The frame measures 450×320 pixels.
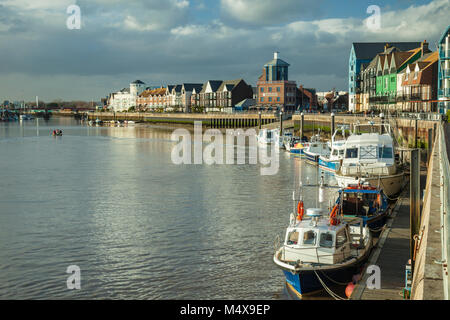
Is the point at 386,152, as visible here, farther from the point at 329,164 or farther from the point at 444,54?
the point at 444,54

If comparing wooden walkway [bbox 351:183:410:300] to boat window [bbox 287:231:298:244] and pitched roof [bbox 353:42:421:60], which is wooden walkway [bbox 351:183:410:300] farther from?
pitched roof [bbox 353:42:421:60]

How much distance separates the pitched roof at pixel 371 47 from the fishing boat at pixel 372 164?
99337 millimetres

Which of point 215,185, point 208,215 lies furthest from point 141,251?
point 215,185

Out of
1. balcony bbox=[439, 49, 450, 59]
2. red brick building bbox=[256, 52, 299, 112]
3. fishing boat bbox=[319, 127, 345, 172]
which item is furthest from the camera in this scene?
red brick building bbox=[256, 52, 299, 112]

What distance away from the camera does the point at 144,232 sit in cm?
2728

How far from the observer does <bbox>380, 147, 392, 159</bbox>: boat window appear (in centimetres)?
3575

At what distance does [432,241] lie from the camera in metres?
13.0

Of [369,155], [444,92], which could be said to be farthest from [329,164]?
[444,92]

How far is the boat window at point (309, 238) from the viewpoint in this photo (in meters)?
18.4

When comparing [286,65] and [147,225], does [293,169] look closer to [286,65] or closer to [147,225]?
[147,225]

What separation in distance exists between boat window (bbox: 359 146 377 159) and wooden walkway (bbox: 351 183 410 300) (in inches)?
352

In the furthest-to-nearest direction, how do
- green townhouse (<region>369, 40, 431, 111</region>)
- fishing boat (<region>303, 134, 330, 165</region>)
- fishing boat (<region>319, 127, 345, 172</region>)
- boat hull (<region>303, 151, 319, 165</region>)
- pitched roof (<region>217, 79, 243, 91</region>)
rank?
pitched roof (<region>217, 79, 243, 91</region>) → green townhouse (<region>369, 40, 431, 111</region>) → fishing boat (<region>303, 134, 330, 165</region>) → boat hull (<region>303, 151, 319, 165</region>) → fishing boat (<region>319, 127, 345, 172</region>)

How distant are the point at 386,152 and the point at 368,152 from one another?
4.03 ft

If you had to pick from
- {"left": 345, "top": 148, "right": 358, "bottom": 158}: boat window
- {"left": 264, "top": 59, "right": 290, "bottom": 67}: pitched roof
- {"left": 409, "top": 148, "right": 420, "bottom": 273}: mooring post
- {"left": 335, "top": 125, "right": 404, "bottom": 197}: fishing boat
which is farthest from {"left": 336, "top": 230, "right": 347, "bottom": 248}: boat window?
{"left": 264, "top": 59, "right": 290, "bottom": 67}: pitched roof
